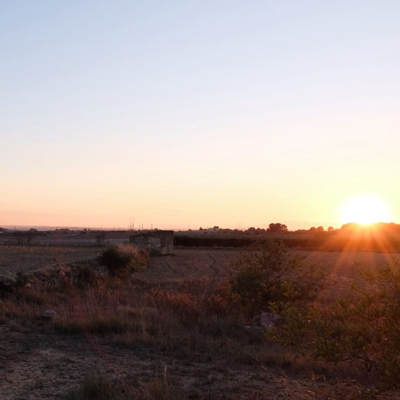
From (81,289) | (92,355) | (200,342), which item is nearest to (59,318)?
(92,355)

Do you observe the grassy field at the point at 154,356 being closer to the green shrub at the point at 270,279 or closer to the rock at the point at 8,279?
the green shrub at the point at 270,279

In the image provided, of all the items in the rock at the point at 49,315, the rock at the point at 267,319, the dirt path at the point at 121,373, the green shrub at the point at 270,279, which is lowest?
the dirt path at the point at 121,373

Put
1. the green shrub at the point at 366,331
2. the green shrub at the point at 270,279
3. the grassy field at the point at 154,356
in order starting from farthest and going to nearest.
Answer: the green shrub at the point at 270,279
the grassy field at the point at 154,356
the green shrub at the point at 366,331

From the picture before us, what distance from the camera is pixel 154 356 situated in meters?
10.5

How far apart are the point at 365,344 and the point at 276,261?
424 inches

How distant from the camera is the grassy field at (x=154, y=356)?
26.3 ft

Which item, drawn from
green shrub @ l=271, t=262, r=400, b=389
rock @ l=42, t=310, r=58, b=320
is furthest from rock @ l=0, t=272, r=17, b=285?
green shrub @ l=271, t=262, r=400, b=389

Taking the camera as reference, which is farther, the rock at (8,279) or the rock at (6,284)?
the rock at (8,279)

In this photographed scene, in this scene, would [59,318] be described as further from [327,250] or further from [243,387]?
[327,250]

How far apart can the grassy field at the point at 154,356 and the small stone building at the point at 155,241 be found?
41.5 m

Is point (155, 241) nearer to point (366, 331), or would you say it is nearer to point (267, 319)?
point (267, 319)

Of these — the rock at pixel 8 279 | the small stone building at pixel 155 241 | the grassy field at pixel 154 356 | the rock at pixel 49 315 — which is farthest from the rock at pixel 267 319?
the small stone building at pixel 155 241

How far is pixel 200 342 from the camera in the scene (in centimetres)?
1136

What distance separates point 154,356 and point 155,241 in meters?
49.5
